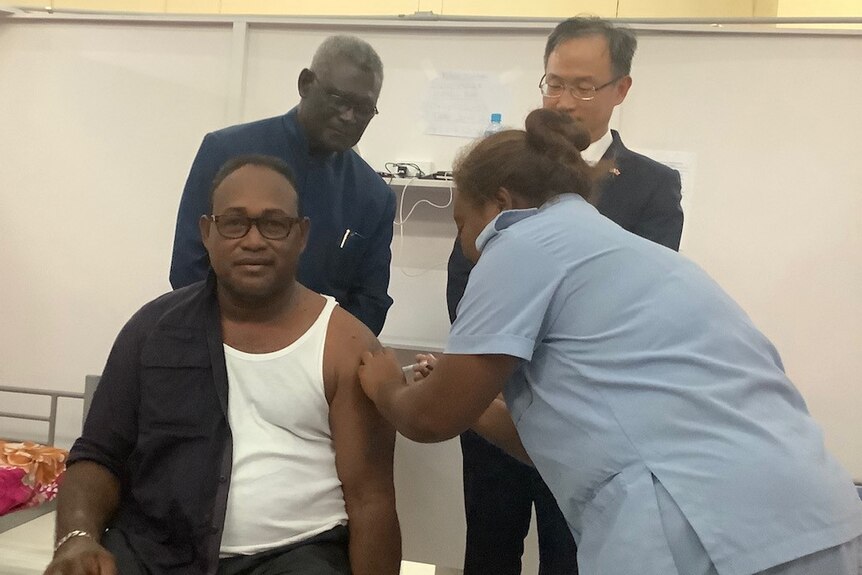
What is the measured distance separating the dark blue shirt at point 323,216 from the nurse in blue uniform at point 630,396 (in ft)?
2.58

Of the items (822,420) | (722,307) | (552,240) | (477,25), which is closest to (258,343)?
(552,240)

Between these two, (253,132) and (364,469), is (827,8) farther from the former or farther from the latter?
(364,469)

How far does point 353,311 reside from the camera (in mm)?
1985

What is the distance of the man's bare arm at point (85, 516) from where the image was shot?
4.18 ft

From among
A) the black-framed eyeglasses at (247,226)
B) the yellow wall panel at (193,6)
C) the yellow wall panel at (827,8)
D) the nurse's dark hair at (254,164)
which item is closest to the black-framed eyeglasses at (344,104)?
the nurse's dark hair at (254,164)

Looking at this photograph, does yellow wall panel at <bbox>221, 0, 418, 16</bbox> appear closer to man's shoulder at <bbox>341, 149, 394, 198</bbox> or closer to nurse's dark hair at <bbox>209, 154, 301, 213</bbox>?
man's shoulder at <bbox>341, 149, 394, 198</bbox>

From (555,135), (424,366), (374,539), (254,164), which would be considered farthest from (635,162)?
(374,539)

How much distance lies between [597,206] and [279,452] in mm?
866

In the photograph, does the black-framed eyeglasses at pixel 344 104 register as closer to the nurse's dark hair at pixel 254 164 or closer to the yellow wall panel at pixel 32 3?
the nurse's dark hair at pixel 254 164

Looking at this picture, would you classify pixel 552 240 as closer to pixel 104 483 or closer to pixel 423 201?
pixel 104 483

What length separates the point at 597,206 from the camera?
Result: 1.73 meters

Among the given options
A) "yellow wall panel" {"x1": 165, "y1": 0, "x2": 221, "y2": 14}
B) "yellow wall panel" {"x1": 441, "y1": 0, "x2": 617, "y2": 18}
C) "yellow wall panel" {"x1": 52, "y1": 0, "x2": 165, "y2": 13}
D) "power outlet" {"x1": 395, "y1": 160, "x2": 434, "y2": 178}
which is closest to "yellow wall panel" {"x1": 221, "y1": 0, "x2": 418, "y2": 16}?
"yellow wall panel" {"x1": 165, "y1": 0, "x2": 221, "y2": 14}

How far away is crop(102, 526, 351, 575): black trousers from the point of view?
53.1 inches

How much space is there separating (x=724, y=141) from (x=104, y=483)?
81.1 inches
